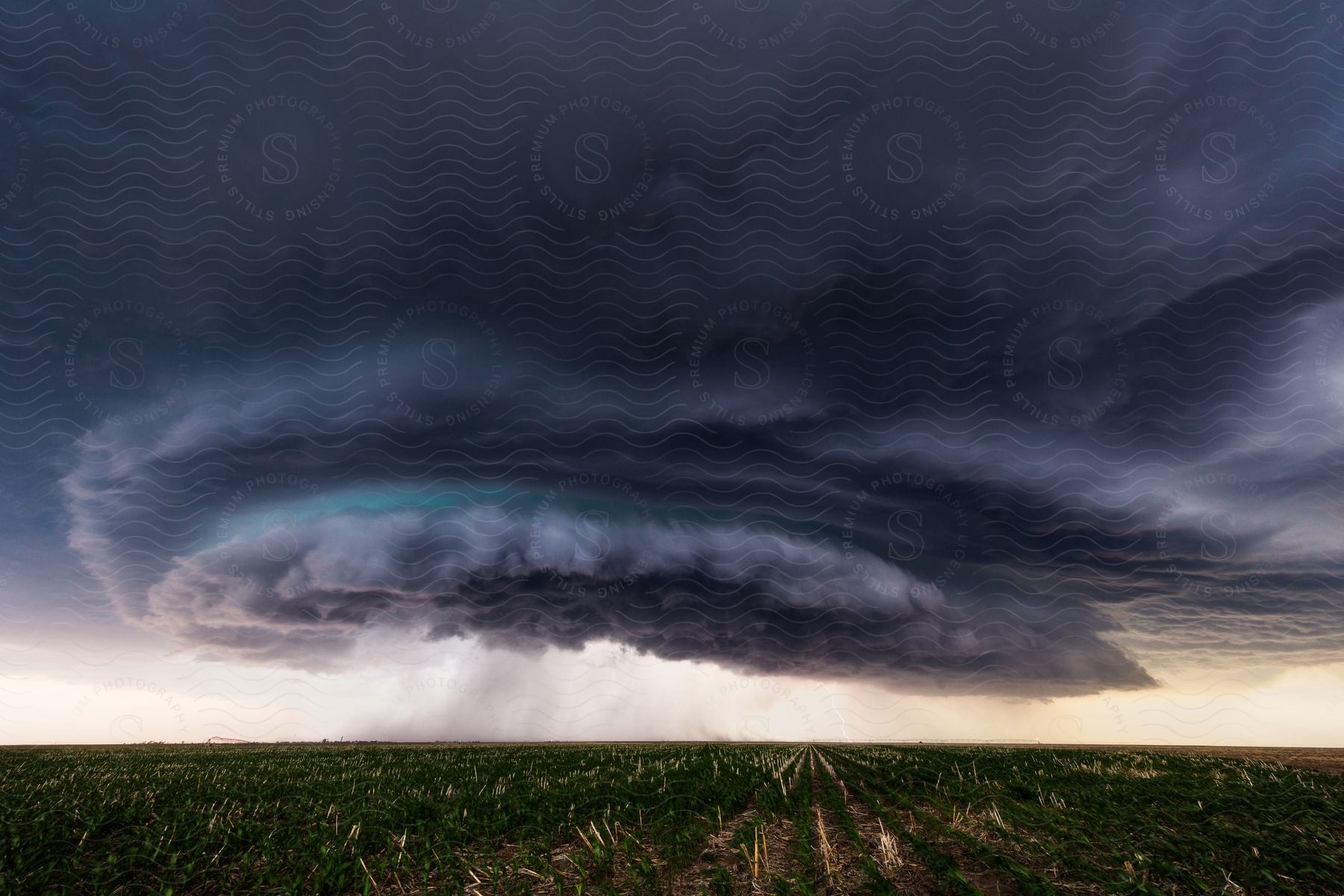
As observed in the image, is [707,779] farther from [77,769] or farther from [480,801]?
[77,769]

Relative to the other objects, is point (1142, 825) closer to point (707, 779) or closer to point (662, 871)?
point (662, 871)

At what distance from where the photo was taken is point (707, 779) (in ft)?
61.9

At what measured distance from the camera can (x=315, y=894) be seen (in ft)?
26.7

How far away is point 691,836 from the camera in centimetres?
1099

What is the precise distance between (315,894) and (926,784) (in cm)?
1697

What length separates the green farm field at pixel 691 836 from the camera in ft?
28.0

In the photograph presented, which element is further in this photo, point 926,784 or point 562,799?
point 926,784

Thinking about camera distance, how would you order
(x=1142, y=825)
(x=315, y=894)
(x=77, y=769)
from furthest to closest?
(x=77, y=769) < (x=1142, y=825) < (x=315, y=894)

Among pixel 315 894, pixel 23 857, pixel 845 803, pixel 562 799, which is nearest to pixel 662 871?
pixel 315 894

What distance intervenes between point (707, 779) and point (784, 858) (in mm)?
10008

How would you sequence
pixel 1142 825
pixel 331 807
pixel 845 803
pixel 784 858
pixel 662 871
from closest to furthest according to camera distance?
1. pixel 662 871
2. pixel 784 858
3. pixel 1142 825
4. pixel 331 807
5. pixel 845 803

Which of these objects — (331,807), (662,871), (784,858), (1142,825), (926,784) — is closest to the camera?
(662,871)

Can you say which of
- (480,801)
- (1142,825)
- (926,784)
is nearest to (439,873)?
(480,801)

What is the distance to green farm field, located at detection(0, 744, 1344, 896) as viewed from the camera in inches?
336
